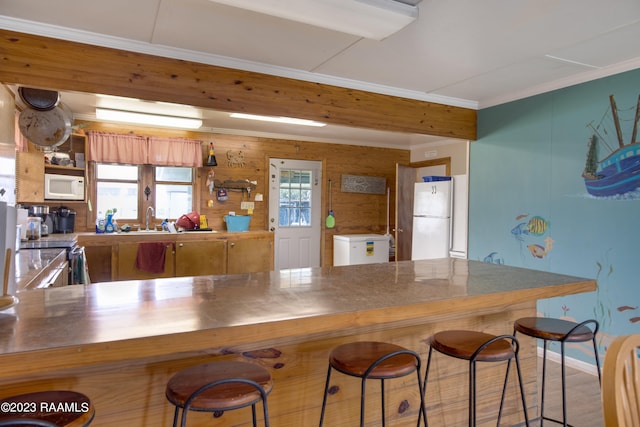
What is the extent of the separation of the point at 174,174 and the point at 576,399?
5003 mm

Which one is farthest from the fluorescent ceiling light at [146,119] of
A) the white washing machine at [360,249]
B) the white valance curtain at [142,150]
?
the white washing machine at [360,249]

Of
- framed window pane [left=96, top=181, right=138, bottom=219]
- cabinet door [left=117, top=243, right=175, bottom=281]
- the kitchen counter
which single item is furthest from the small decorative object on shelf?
the kitchen counter

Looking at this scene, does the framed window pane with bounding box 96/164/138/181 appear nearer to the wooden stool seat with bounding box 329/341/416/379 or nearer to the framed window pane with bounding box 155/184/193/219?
the framed window pane with bounding box 155/184/193/219

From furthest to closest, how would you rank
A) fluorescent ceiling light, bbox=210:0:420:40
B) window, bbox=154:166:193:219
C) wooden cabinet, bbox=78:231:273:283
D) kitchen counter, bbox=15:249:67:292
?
window, bbox=154:166:193:219
wooden cabinet, bbox=78:231:273:283
kitchen counter, bbox=15:249:67:292
fluorescent ceiling light, bbox=210:0:420:40

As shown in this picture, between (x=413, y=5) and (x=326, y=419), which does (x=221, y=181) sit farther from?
(x=326, y=419)

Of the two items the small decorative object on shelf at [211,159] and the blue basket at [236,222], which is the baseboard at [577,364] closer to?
the blue basket at [236,222]

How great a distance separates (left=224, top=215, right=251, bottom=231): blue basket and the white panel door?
1.49 ft

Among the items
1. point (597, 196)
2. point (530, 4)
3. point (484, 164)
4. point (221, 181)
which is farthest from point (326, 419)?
point (221, 181)

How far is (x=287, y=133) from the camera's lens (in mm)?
5824

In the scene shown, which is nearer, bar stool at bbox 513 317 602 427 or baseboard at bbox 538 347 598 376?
bar stool at bbox 513 317 602 427

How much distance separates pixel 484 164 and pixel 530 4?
2236 mm

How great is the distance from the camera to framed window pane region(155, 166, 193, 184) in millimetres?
5270

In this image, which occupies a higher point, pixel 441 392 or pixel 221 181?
pixel 221 181

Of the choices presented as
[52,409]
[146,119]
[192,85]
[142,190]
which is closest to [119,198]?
[142,190]
